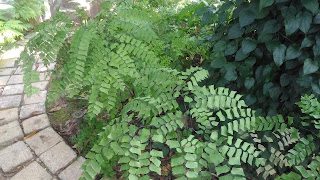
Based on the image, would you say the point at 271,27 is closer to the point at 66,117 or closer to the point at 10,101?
the point at 66,117

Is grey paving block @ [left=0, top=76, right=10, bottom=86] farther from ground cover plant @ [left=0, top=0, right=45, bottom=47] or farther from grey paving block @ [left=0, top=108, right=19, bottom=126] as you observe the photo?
ground cover plant @ [left=0, top=0, right=45, bottom=47]

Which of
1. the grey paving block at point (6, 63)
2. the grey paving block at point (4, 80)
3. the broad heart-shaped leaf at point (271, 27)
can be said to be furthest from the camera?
the grey paving block at point (6, 63)

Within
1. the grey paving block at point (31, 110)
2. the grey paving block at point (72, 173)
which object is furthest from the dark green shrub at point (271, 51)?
the grey paving block at point (31, 110)

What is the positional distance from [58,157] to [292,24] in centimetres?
225

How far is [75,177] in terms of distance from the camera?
2.08 metres

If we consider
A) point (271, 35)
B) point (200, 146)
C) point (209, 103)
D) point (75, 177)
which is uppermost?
point (271, 35)

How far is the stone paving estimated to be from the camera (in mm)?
2123

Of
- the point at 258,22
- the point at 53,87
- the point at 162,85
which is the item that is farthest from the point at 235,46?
the point at 53,87

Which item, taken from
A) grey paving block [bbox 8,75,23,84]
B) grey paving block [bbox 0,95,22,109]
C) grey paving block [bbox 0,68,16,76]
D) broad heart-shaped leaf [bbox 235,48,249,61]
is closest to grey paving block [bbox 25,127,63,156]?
grey paving block [bbox 0,95,22,109]

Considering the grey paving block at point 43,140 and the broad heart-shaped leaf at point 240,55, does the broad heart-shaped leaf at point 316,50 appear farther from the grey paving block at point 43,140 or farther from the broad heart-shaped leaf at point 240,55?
the grey paving block at point 43,140

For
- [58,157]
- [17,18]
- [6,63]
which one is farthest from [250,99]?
[17,18]

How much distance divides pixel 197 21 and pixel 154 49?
1.05 metres

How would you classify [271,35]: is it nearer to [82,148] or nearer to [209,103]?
[209,103]

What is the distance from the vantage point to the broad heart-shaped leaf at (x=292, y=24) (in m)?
1.62
